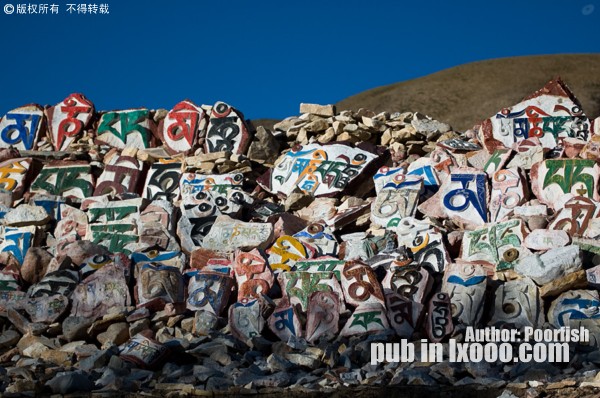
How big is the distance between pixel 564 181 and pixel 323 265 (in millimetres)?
2544

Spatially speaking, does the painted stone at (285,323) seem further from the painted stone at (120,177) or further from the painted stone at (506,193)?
the painted stone at (120,177)

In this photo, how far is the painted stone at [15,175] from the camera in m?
10.8

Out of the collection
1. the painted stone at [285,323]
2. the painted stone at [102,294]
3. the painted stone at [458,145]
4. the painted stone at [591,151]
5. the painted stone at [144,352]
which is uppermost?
the painted stone at [458,145]

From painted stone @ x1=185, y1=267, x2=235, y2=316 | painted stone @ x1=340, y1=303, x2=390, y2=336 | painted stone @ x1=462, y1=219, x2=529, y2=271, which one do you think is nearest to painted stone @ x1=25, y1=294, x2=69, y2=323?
painted stone @ x1=185, y1=267, x2=235, y2=316

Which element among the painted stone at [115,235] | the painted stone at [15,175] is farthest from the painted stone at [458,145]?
the painted stone at [15,175]

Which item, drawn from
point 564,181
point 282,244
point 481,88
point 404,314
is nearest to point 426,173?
point 564,181

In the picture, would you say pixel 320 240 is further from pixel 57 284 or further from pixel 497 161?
pixel 57 284

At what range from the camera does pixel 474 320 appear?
24.3ft

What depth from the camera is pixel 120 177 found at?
35.4 feet

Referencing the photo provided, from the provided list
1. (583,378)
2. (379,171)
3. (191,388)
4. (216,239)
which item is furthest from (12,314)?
(583,378)

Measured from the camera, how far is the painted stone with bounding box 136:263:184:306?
7914mm

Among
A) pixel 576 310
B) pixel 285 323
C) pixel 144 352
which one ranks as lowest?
pixel 144 352

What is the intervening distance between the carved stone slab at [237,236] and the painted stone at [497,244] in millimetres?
1751

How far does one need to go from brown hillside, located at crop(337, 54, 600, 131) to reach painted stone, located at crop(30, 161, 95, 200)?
18.1 meters
